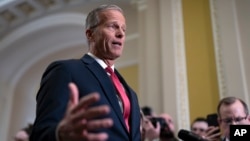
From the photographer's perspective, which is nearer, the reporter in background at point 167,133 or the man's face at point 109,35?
the man's face at point 109,35

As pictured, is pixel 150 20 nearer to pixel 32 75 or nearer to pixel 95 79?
pixel 95 79

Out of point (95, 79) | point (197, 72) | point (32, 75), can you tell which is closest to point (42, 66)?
point (32, 75)

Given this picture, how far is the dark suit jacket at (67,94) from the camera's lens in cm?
99

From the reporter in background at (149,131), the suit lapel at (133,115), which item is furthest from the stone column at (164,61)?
the suit lapel at (133,115)

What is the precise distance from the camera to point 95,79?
45.8 inches

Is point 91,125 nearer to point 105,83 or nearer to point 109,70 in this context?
point 105,83

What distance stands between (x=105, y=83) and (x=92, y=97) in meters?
0.40

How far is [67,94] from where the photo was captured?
105 cm

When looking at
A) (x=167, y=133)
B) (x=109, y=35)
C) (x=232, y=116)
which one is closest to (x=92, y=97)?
(x=109, y=35)

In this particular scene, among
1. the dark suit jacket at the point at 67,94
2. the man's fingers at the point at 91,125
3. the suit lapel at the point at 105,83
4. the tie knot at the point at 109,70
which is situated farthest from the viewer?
the tie knot at the point at 109,70

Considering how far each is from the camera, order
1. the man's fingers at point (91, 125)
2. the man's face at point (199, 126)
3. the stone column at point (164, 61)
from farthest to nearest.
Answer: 1. the stone column at point (164, 61)
2. the man's face at point (199, 126)
3. the man's fingers at point (91, 125)

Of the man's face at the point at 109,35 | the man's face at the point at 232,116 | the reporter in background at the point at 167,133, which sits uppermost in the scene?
the man's face at the point at 109,35

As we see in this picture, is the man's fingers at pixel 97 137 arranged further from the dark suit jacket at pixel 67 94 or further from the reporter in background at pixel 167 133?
the reporter in background at pixel 167 133

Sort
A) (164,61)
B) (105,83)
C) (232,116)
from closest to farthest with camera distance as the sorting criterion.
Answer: (105,83)
(232,116)
(164,61)
